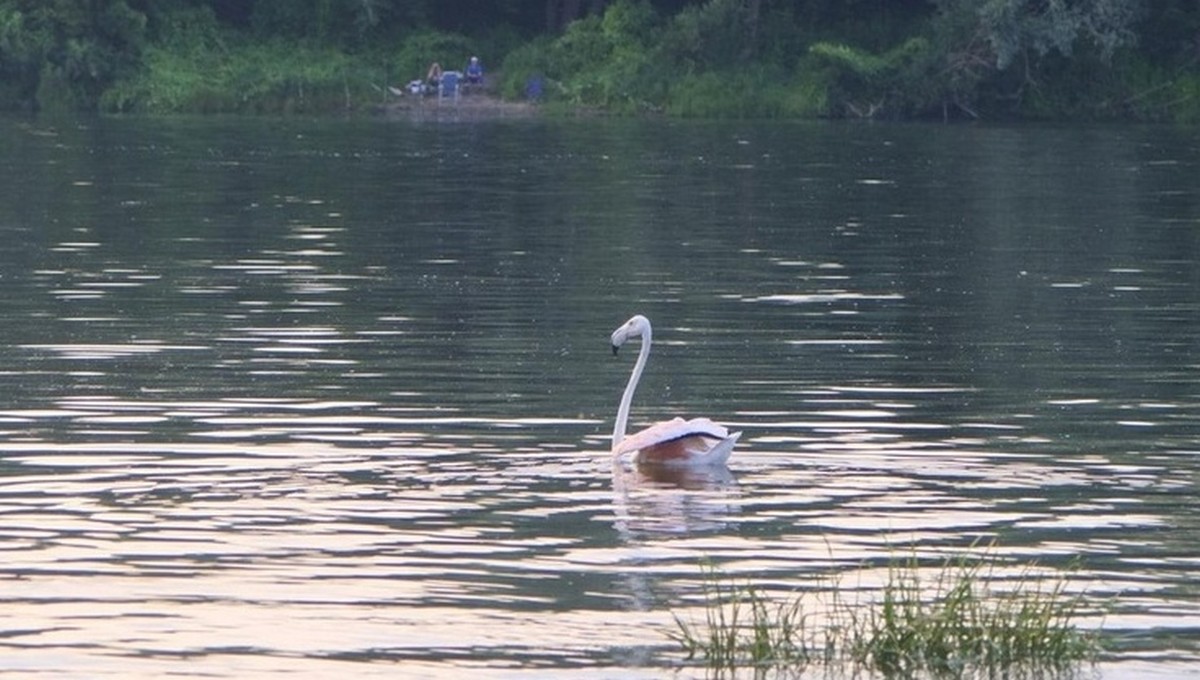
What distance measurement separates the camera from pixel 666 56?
6694cm

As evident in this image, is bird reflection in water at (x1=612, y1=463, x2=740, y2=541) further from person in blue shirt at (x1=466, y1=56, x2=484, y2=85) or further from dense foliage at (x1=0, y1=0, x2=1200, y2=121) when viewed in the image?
person in blue shirt at (x1=466, y1=56, x2=484, y2=85)

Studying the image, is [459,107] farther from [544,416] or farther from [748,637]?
[748,637]

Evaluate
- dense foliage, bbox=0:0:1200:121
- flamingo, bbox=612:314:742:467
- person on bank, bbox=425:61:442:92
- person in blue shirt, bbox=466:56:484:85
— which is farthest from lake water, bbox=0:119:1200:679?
person on bank, bbox=425:61:442:92

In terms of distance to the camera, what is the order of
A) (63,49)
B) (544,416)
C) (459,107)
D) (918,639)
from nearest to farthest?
(918,639), (544,416), (63,49), (459,107)

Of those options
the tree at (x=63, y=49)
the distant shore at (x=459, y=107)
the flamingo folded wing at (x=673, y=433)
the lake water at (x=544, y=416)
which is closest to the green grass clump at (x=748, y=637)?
the lake water at (x=544, y=416)

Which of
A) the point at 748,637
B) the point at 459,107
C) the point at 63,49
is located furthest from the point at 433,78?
the point at 748,637

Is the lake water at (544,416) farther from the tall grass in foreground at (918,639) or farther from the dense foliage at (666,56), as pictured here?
the dense foliage at (666,56)

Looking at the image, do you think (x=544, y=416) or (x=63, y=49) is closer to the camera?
(x=544, y=416)

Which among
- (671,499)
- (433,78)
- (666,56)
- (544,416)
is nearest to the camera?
(671,499)

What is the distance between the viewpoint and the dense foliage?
206ft

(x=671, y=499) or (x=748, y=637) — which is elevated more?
(x=748, y=637)

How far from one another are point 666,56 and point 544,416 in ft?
165

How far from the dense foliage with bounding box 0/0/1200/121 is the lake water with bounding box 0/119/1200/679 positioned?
2450cm

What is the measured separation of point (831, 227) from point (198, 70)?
3758 cm
